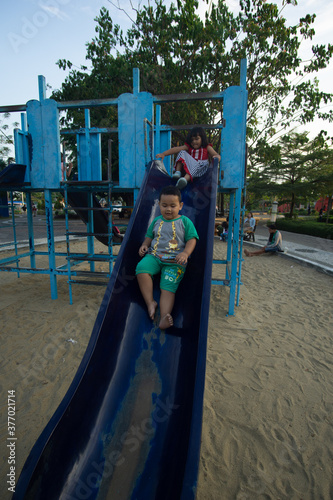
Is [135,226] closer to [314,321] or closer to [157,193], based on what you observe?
[157,193]

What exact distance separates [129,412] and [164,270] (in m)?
1.22

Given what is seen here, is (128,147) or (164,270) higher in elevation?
(128,147)

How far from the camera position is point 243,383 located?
2.91m

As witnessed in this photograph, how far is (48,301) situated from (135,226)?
2.97m

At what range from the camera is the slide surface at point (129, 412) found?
5.03 feet

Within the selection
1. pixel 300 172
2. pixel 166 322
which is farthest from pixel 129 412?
pixel 300 172

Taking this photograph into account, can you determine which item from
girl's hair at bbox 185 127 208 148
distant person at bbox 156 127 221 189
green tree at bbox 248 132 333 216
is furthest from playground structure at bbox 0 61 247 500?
green tree at bbox 248 132 333 216

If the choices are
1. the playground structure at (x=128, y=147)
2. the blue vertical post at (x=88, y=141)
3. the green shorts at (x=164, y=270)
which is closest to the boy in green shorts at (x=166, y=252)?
the green shorts at (x=164, y=270)

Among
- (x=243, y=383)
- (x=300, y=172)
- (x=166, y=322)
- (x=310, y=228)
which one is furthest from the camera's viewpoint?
(x=300, y=172)

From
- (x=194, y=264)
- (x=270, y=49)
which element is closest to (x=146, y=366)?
Answer: (x=194, y=264)

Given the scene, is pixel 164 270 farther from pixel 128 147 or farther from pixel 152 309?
pixel 128 147

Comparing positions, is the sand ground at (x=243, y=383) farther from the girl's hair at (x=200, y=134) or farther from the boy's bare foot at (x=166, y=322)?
the girl's hair at (x=200, y=134)

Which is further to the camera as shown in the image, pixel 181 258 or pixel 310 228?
pixel 310 228

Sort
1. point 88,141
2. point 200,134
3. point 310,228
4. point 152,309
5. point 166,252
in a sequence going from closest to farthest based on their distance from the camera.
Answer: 1. point 152,309
2. point 166,252
3. point 200,134
4. point 88,141
5. point 310,228
